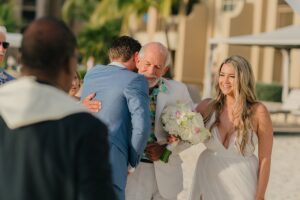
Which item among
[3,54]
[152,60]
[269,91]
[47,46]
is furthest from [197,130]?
[269,91]

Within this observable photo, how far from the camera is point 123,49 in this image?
15.2ft

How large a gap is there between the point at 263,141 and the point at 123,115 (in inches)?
37.3

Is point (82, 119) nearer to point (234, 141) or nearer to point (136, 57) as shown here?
point (136, 57)

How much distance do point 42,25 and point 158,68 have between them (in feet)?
8.12

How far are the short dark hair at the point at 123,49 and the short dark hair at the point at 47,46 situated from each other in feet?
7.31

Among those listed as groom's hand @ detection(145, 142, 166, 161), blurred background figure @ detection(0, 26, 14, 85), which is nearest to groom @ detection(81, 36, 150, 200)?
groom's hand @ detection(145, 142, 166, 161)

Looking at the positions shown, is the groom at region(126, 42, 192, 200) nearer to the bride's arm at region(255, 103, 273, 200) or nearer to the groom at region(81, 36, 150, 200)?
the groom at region(81, 36, 150, 200)

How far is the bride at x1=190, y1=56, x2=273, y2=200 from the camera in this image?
184 inches

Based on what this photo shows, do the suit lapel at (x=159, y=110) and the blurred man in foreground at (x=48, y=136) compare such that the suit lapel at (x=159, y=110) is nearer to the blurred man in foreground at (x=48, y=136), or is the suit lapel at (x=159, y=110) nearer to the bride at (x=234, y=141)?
the bride at (x=234, y=141)

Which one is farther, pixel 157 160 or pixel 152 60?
pixel 157 160

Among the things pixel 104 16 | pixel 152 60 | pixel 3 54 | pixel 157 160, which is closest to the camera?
pixel 152 60

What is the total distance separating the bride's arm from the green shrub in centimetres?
2429

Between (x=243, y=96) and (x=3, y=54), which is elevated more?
A: (x=3, y=54)

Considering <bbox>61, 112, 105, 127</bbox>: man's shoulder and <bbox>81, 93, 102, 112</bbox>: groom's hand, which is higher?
<bbox>61, 112, 105, 127</bbox>: man's shoulder
